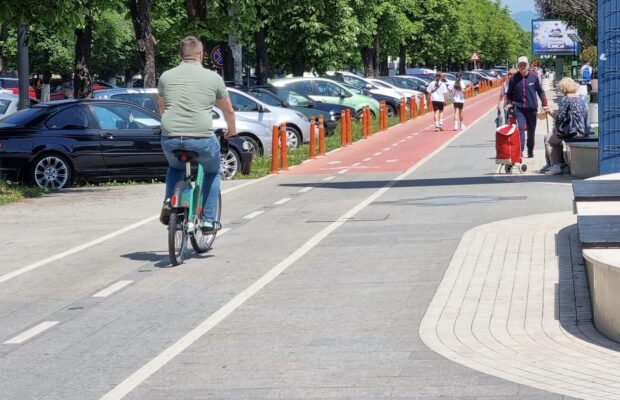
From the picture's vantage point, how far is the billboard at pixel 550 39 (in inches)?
4670

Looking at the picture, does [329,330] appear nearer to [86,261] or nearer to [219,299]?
[219,299]

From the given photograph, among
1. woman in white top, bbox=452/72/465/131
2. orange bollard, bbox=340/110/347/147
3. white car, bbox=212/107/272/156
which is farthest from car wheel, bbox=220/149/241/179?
woman in white top, bbox=452/72/465/131

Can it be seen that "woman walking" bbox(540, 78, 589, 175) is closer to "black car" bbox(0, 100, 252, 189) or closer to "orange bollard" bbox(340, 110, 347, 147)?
"black car" bbox(0, 100, 252, 189)

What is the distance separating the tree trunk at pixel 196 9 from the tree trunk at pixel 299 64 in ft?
52.4

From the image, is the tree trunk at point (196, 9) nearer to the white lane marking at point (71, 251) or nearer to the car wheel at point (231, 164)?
the car wheel at point (231, 164)

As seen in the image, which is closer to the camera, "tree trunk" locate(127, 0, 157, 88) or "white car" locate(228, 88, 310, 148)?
"white car" locate(228, 88, 310, 148)

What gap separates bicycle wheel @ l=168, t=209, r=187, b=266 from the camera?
11.5m

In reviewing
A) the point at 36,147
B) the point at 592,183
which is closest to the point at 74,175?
the point at 36,147

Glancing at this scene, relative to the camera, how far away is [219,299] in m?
9.94

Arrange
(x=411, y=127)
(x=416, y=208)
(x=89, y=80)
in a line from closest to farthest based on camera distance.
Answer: (x=416, y=208) → (x=89, y=80) → (x=411, y=127)

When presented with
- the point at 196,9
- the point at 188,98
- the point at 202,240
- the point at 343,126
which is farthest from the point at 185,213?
the point at 196,9

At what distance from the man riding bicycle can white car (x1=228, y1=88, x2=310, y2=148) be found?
1489cm

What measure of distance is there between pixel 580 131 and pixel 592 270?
12.2 m

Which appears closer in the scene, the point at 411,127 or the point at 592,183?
the point at 592,183
